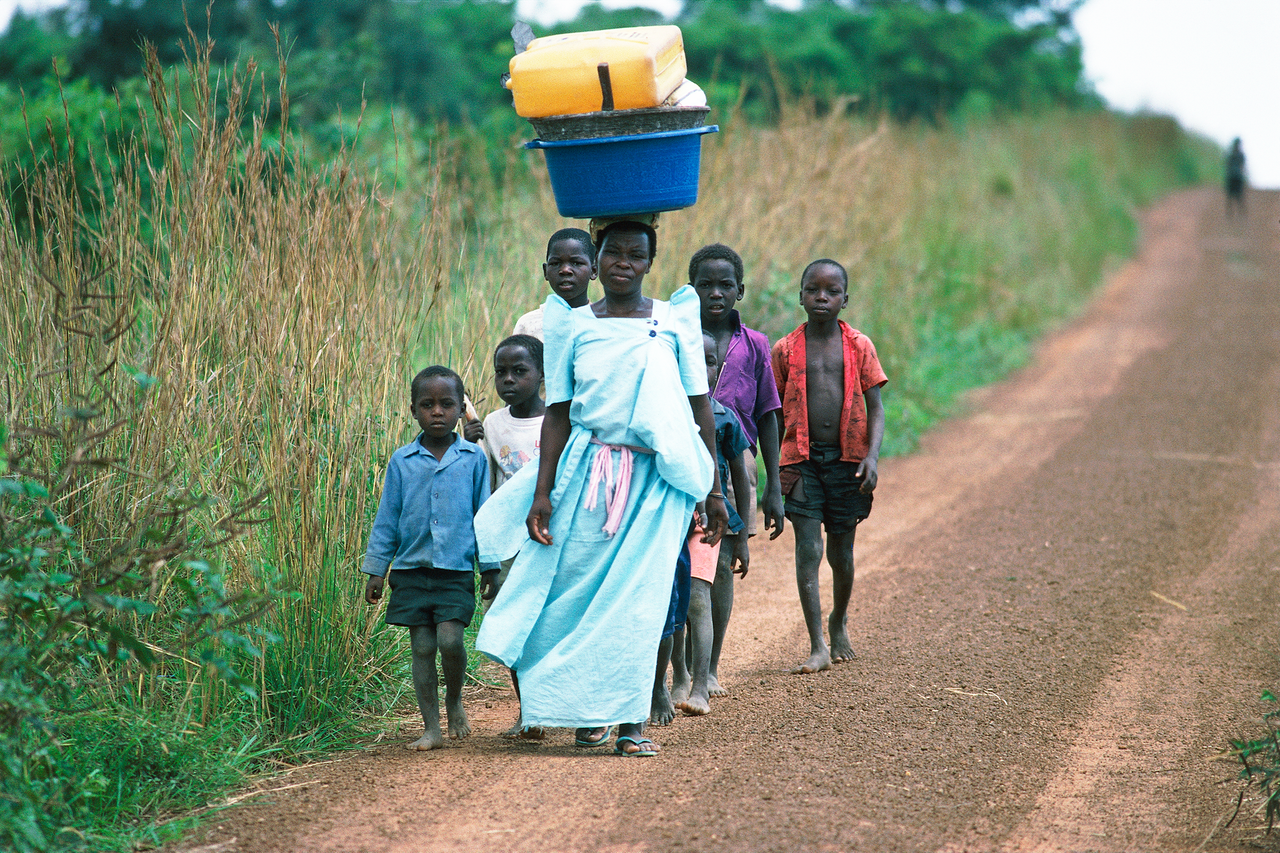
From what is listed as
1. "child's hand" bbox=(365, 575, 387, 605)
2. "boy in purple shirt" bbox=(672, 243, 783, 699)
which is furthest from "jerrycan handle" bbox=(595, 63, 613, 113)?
"child's hand" bbox=(365, 575, 387, 605)

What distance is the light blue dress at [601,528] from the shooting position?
3.40m

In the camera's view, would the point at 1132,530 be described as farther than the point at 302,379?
Yes

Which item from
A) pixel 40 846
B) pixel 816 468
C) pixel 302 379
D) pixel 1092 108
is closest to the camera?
pixel 40 846

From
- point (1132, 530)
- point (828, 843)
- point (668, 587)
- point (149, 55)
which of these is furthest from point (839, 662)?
point (149, 55)

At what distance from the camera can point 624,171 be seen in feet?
11.0

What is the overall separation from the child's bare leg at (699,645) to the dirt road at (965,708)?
7 centimetres

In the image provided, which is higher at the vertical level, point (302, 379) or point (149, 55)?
point (149, 55)

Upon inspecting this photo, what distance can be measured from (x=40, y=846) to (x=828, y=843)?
1.84m

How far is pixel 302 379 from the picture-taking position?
374 centimetres

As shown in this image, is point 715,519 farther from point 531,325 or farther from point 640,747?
point 531,325

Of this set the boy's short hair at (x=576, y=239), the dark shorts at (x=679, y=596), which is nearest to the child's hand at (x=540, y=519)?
the dark shorts at (x=679, y=596)

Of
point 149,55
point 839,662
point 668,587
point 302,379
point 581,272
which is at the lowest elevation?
point 839,662

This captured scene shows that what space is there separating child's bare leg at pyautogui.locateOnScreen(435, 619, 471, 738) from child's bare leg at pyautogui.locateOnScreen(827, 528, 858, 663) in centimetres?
152

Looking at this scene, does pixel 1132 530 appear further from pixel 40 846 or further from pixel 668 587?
pixel 40 846
